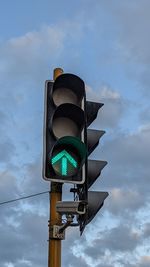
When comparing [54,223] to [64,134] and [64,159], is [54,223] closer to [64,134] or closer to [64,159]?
[64,159]

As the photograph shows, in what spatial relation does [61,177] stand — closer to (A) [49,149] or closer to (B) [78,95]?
(A) [49,149]

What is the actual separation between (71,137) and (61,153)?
7.0 inches

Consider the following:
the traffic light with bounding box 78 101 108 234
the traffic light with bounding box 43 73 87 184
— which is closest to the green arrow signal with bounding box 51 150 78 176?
the traffic light with bounding box 43 73 87 184

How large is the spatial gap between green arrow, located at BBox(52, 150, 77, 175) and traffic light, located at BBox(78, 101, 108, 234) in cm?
19

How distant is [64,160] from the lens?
13.2ft

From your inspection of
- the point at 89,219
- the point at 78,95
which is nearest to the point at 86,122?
the point at 78,95

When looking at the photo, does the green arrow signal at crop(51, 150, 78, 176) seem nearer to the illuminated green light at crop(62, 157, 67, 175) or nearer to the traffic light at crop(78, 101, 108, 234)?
the illuminated green light at crop(62, 157, 67, 175)

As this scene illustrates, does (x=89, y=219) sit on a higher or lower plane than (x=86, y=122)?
lower

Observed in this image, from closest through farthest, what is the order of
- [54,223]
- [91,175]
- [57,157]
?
[57,157]
[54,223]
[91,175]

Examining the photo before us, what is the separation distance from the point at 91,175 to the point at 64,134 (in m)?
0.47

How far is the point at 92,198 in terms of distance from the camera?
4141 millimetres

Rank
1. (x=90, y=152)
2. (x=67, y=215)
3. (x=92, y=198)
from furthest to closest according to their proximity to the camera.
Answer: (x=90, y=152)
(x=92, y=198)
(x=67, y=215)

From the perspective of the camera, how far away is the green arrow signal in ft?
13.0

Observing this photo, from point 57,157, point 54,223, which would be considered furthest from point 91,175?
point 54,223
